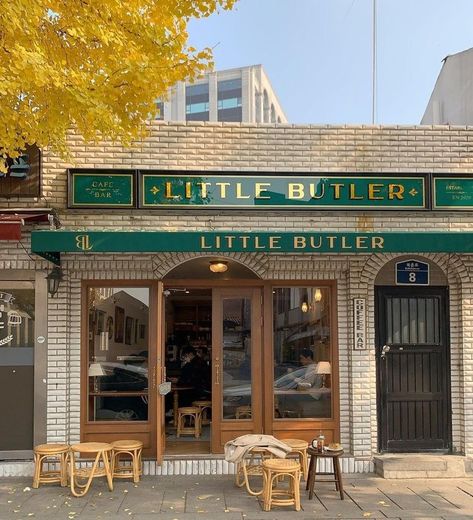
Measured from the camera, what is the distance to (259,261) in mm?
8586

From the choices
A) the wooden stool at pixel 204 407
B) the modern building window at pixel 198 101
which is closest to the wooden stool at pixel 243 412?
the wooden stool at pixel 204 407

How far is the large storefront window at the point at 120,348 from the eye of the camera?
861cm

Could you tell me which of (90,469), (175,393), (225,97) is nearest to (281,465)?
(90,469)

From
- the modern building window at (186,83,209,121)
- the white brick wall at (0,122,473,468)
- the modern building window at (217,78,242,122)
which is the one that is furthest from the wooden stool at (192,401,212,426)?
the modern building window at (186,83,209,121)

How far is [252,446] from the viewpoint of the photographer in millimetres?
7328

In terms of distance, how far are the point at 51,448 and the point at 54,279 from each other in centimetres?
211

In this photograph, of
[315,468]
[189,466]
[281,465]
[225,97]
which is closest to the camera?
[281,465]

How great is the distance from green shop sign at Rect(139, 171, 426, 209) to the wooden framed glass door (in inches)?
51.2

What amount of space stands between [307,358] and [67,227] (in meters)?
3.71

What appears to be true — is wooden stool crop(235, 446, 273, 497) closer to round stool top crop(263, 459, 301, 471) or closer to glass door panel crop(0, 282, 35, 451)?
round stool top crop(263, 459, 301, 471)

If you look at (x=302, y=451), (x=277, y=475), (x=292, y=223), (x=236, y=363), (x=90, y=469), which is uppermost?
(x=292, y=223)

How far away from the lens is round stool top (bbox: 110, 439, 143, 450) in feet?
25.3

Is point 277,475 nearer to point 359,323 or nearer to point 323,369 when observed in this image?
point 323,369

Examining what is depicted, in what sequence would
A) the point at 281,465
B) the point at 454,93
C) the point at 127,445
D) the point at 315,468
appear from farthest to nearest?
1. the point at 454,93
2. the point at 127,445
3. the point at 315,468
4. the point at 281,465
